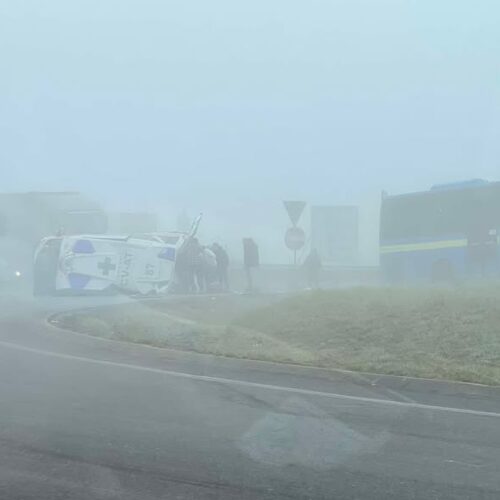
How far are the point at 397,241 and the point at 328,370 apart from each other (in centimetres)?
1035

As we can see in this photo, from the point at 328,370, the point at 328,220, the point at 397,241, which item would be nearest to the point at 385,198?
the point at 397,241

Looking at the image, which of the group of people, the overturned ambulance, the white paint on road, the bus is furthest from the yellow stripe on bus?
the white paint on road

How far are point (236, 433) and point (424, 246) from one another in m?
11.8

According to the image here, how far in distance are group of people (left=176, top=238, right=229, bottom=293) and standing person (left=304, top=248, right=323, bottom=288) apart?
158 centimetres

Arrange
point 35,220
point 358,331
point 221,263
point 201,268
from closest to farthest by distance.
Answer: point 358,331
point 35,220
point 201,268
point 221,263

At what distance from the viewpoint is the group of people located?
1397cm

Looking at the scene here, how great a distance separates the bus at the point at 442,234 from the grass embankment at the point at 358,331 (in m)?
4.78

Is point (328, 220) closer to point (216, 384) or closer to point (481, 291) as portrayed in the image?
point (481, 291)

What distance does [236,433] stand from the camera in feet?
13.1

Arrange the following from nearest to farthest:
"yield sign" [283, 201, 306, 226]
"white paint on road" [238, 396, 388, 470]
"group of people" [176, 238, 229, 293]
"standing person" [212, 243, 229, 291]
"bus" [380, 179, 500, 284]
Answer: "white paint on road" [238, 396, 388, 470] → "yield sign" [283, 201, 306, 226] → "group of people" [176, 238, 229, 293] → "bus" [380, 179, 500, 284] → "standing person" [212, 243, 229, 291]

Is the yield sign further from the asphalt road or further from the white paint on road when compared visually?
the white paint on road

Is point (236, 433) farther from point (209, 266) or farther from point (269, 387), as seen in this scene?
point (209, 266)

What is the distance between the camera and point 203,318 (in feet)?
32.6

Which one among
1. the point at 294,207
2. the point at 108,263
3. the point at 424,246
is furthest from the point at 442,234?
the point at 108,263
